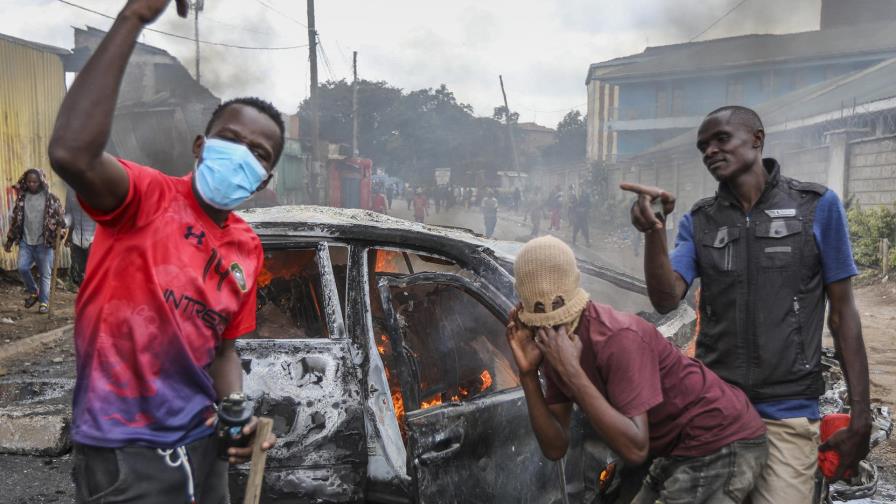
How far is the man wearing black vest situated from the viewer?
227 centimetres

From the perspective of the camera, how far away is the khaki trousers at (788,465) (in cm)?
224

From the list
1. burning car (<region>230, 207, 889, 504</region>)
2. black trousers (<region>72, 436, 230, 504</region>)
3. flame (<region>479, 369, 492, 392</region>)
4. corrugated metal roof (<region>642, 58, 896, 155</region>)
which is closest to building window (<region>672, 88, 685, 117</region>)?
corrugated metal roof (<region>642, 58, 896, 155</region>)

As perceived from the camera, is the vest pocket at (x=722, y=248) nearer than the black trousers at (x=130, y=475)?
No

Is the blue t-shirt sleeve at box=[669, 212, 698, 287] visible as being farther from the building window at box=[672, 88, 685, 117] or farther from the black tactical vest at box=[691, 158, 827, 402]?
the building window at box=[672, 88, 685, 117]

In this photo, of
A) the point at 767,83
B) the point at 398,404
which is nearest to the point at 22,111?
the point at 398,404

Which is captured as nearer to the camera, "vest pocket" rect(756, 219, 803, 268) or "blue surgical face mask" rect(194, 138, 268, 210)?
"blue surgical face mask" rect(194, 138, 268, 210)

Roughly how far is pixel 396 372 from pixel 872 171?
12104 mm

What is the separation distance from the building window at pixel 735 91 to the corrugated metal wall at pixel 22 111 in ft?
108

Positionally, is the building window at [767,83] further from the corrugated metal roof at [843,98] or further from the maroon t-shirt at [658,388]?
the maroon t-shirt at [658,388]

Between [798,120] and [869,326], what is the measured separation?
9.74 m

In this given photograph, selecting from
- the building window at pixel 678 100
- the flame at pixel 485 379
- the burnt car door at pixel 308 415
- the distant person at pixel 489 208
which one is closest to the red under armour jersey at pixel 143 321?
the burnt car door at pixel 308 415

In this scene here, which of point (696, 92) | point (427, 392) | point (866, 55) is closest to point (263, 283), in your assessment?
point (427, 392)

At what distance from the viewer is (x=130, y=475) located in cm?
168

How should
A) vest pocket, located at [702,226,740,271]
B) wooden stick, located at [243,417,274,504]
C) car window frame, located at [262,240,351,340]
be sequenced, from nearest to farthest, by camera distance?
wooden stick, located at [243,417,274,504] → vest pocket, located at [702,226,740,271] → car window frame, located at [262,240,351,340]
